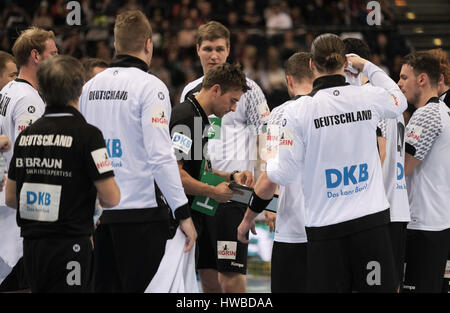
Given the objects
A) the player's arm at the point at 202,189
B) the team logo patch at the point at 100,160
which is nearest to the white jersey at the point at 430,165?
the player's arm at the point at 202,189

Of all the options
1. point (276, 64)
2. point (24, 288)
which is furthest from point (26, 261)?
point (276, 64)

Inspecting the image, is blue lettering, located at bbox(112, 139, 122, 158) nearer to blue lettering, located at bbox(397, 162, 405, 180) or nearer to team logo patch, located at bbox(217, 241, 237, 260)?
team logo patch, located at bbox(217, 241, 237, 260)

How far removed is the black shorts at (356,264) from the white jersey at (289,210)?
0.74 metres

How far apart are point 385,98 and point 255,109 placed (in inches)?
84.0

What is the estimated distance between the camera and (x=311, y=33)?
523 inches

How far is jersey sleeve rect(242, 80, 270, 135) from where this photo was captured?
6770 mm

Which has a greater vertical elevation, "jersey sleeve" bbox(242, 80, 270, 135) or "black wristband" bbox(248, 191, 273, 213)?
"jersey sleeve" bbox(242, 80, 270, 135)

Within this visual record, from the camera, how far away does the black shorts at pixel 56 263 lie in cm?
413

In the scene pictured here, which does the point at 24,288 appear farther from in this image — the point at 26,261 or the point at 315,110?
the point at 315,110

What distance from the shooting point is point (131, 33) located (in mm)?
5016

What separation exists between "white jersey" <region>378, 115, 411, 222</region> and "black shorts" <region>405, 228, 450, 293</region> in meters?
0.39

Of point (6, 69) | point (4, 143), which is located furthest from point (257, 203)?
point (6, 69)

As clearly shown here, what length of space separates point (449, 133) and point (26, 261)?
144 inches

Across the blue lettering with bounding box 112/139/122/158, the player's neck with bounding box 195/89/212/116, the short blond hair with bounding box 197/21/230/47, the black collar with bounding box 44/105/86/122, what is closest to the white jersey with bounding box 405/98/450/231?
the player's neck with bounding box 195/89/212/116
